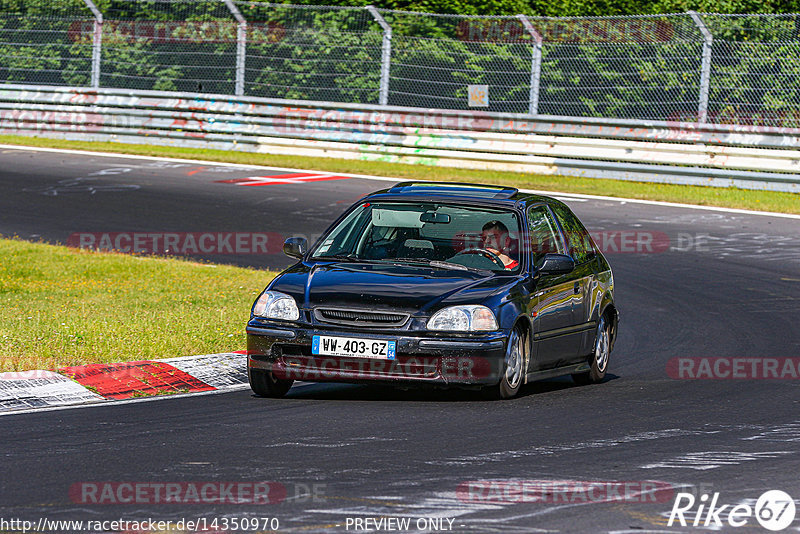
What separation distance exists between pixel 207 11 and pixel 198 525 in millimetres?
22869

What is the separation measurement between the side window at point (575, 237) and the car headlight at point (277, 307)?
2593 mm

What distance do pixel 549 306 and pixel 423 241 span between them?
1.03 m

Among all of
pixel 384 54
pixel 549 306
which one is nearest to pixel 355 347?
pixel 549 306

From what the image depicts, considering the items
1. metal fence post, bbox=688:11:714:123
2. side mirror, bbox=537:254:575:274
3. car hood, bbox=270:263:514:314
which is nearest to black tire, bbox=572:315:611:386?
side mirror, bbox=537:254:575:274

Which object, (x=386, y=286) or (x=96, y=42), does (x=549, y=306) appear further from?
(x=96, y=42)

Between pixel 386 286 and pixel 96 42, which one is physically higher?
pixel 96 42

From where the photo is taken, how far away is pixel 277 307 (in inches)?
352

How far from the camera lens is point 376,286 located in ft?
29.1

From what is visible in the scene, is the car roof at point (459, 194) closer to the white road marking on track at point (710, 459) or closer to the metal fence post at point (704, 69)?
the white road marking on track at point (710, 459)

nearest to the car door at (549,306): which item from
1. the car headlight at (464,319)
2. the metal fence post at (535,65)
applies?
the car headlight at (464,319)

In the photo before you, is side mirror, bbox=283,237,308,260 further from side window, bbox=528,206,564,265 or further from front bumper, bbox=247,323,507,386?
side window, bbox=528,206,564,265

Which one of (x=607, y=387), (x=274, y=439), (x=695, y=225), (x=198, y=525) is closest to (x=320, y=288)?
(x=274, y=439)

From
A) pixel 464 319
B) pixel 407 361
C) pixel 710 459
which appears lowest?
pixel 710 459

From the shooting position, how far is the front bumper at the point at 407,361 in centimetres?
861
